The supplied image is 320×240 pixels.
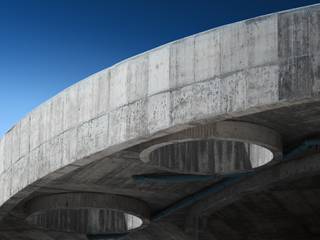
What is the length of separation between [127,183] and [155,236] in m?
8.51

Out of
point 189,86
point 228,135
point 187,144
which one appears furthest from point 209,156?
point 189,86

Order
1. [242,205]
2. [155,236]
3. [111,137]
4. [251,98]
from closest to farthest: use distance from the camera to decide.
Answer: [251,98] < [111,137] < [242,205] < [155,236]

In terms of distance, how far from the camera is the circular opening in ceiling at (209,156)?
21.0 m

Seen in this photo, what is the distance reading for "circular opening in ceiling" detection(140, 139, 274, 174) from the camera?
20953mm

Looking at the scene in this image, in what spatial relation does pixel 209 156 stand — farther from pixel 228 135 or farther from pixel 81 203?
pixel 81 203

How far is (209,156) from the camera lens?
21672mm

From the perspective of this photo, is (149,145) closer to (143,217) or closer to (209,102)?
(209,102)

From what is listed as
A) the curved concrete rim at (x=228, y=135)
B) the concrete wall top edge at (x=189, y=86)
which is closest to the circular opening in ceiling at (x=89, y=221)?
the concrete wall top edge at (x=189, y=86)

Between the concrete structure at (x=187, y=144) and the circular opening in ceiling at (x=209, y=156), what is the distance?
3cm

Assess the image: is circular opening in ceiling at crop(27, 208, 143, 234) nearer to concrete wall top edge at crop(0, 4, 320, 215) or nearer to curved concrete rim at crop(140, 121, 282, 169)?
concrete wall top edge at crop(0, 4, 320, 215)

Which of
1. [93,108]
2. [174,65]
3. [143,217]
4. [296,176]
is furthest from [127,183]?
[174,65]

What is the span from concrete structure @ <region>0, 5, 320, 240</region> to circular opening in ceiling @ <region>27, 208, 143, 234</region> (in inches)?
1.8

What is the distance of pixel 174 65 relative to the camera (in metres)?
16.1

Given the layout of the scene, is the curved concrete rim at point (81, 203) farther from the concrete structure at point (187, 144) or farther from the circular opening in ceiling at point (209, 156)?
the circular opening in ceiling at point (209, 156)
